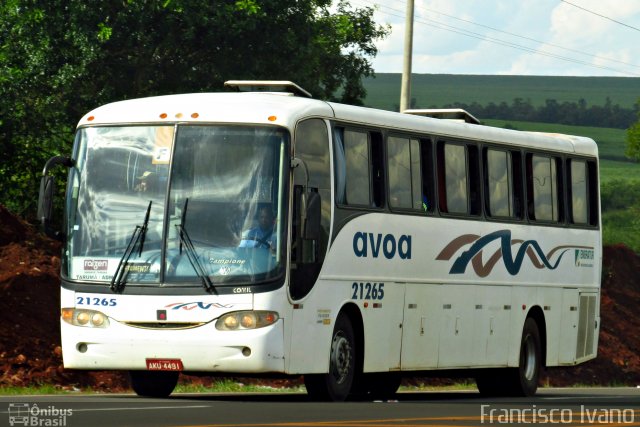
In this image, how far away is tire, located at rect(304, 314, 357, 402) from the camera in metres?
19.6

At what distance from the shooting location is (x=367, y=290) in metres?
20.6

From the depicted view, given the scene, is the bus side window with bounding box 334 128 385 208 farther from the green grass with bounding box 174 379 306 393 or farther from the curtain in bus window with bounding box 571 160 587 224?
the curtain in bus window with bounding box 571 160 587 224

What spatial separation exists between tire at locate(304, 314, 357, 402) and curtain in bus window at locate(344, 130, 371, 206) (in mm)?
1431

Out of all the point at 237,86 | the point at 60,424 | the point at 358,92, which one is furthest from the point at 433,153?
the point at 358,92

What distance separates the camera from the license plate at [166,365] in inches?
722

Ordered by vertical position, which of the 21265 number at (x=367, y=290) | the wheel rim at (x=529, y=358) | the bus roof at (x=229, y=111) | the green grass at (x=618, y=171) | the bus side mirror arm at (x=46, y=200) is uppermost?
the green grass at (x=618, y=171)

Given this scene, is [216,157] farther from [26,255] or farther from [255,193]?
[26,255]

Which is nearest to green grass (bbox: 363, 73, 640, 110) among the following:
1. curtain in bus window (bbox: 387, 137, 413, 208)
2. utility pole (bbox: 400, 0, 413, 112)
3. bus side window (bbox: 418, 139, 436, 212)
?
utility pole (bbox: 400, 0, 413, 112)

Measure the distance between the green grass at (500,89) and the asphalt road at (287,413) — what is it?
356 ft

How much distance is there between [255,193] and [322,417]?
359cm

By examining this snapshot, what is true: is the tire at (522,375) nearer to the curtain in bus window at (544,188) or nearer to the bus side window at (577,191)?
the curtain in bus window at (544,188)

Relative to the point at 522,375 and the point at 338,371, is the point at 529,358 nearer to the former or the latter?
the point at 522,375

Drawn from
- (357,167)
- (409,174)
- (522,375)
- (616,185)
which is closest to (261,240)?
(357,167)

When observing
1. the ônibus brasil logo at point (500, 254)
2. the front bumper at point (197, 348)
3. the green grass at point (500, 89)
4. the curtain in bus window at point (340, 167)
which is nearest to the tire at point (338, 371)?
the front bumper at point (197, 348)
